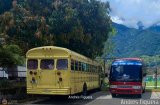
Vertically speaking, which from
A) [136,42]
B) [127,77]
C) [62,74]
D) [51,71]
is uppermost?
[136,42]

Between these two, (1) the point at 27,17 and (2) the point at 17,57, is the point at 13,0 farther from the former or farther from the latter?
(2) the point at 17,57

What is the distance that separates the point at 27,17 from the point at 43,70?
360 inches

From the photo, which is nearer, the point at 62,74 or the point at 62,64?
the point at 62,74

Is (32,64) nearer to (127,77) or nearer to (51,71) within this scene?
(51,71)

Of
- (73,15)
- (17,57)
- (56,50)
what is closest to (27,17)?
(73,15)

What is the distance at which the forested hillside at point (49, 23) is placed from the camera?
1219 inches

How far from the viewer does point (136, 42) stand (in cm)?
12912

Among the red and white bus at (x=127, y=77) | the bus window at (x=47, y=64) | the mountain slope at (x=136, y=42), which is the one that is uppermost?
the mountain slope at (x=136, y=42)

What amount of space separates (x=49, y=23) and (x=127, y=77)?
7.74 metres

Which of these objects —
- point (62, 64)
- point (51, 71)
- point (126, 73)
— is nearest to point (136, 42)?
point (126, 73)

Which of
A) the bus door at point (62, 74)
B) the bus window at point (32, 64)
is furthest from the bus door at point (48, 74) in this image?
the bus window at point (32, 64)

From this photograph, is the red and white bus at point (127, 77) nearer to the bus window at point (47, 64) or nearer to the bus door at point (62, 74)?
the bus door at point (62, 74)

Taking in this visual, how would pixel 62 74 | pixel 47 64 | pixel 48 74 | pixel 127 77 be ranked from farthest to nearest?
pixel 127 77
pixel 47 64
pixel 48 74
pixel 62 74

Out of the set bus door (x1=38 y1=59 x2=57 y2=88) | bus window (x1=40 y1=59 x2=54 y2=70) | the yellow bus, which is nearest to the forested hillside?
the yellow bus
